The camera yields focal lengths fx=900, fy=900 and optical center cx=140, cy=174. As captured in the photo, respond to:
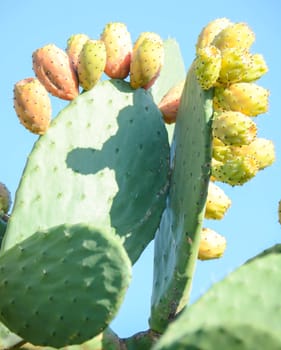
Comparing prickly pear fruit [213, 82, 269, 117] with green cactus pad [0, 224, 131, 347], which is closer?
green cactus pad [0, 224, 131, 347]

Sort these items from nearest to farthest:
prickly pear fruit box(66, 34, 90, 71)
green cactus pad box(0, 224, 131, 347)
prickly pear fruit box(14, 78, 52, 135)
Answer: green cactus pad box(0, 224, 131, 347)
prickly pear fruit box(14, 78, 52, 135)
prickly pear fruit box(66, 34, 90, 71)

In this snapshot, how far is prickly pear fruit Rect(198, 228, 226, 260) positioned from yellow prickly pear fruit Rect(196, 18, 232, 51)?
0.46 m

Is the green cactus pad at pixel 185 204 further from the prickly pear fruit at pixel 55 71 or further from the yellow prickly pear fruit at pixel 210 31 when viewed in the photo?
the prickly pear fruit at pixel 55 71

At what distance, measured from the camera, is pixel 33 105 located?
2.06 m

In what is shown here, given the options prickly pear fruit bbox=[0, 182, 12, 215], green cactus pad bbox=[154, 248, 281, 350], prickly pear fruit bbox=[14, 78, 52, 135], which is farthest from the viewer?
prickly pear fruit bbox=[0, 182, 12, 215]

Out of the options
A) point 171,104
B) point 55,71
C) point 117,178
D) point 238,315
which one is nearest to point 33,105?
point 55,71

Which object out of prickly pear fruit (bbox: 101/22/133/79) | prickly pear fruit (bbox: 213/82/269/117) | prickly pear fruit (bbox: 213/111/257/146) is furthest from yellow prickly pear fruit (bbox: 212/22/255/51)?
prickly pear fruit (bbox: 101/22/133/79)

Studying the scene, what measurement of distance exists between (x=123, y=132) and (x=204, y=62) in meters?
0.32

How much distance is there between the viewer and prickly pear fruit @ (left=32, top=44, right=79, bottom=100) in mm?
2174

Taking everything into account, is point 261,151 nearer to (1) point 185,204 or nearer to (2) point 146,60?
(1) point 185,204

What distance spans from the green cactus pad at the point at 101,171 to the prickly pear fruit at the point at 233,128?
0.32m

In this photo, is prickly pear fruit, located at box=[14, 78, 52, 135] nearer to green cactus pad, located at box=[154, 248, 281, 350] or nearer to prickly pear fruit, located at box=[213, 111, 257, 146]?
prickly pear fruit, located at box=[213, 111, 257, 146]

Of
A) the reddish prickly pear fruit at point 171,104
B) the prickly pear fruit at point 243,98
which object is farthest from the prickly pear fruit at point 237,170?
the reddish prickly pear fruit at point 171,104

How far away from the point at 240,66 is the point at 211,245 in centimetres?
46
